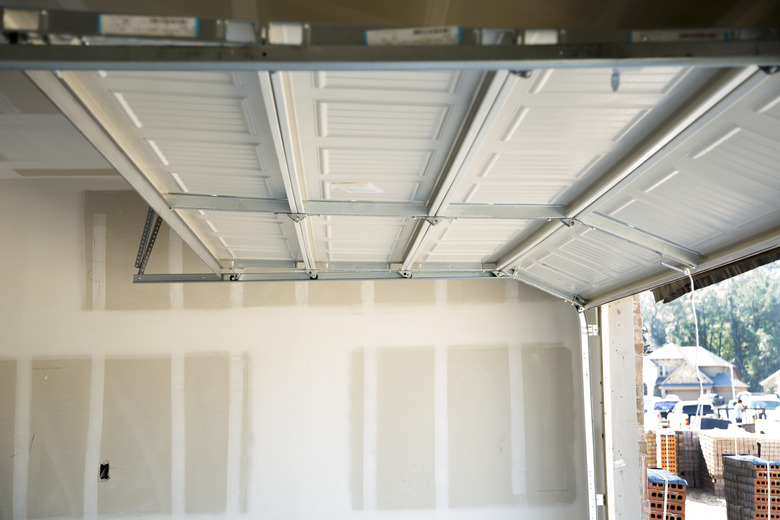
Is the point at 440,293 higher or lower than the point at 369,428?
higher

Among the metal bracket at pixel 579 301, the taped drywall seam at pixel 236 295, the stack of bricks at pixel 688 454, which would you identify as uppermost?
the taped drywall seam at pixel 236 295

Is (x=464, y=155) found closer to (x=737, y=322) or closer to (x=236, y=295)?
(x=236, y=295)

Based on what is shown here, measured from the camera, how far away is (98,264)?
6168mm

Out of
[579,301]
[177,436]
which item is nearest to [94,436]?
[177,436]

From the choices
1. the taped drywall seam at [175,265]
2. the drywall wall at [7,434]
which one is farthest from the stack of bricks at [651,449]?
the drywall wall at [7,434]

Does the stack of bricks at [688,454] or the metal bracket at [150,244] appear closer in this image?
the metal bracket at [150,244]

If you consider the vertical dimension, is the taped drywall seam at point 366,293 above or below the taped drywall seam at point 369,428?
above

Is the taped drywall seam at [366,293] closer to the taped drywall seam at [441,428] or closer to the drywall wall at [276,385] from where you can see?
the drywall wall at [276,385]

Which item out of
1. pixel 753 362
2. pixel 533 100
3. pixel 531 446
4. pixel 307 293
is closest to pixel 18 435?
pixel 307 293

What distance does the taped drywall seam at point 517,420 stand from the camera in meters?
6.04

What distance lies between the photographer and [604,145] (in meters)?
2.51

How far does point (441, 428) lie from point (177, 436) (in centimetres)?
252

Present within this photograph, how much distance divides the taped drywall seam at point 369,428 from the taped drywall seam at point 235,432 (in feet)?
3.86

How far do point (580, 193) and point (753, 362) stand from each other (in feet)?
133
